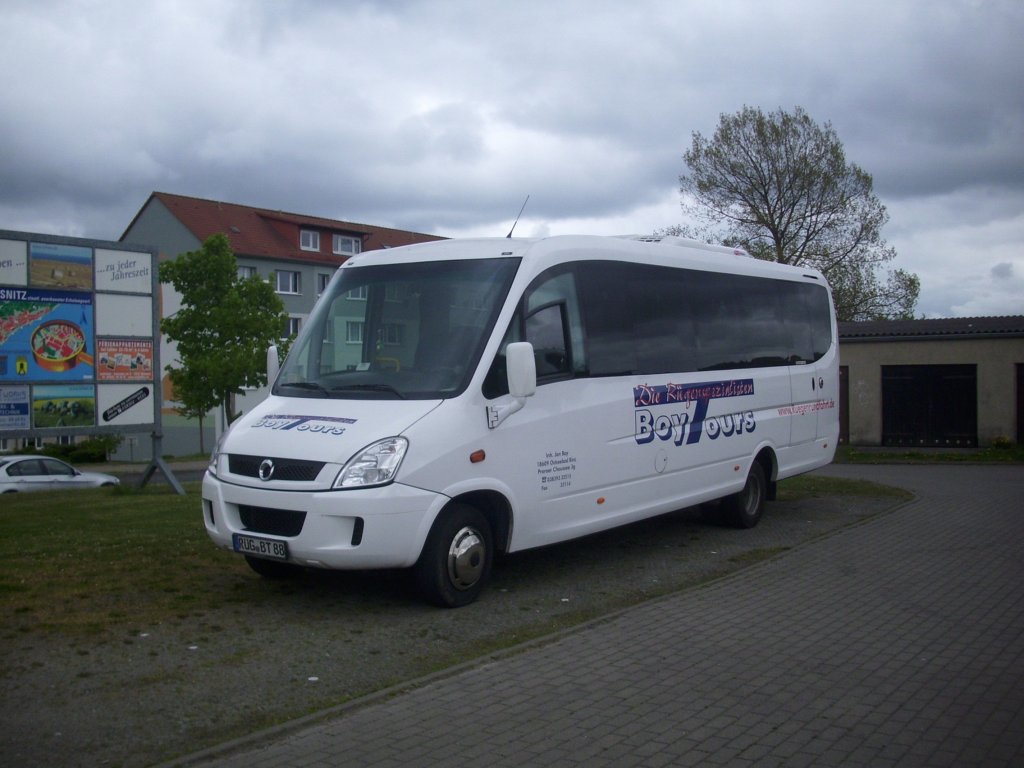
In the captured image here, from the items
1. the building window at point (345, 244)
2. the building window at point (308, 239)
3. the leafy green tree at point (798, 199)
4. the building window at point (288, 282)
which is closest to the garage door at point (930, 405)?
the leafy green tree at point (798, 199)

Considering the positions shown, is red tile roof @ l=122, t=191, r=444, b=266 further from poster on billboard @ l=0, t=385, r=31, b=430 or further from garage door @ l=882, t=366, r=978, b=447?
poster on billboard @ l=0, t=385, r=31, b=430

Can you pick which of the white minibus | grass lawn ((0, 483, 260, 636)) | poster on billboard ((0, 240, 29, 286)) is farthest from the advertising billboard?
the white minibus

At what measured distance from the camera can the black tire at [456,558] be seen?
7.45 metres

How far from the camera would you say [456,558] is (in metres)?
7.61

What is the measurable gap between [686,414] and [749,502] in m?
2.21

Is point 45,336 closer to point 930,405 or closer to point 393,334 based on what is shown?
point 393,334

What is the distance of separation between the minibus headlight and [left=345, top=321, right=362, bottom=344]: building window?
1.62 metres

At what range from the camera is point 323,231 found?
64.6 m

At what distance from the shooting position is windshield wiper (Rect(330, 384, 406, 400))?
7.74 m

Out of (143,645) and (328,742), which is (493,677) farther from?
(143,645)

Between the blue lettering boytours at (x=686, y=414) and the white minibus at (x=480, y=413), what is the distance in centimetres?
2

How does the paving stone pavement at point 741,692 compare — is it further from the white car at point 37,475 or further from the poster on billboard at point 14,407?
the white car at point 37,475

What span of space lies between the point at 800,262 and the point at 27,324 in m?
33.9

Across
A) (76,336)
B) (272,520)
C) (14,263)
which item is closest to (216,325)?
(76,336)
